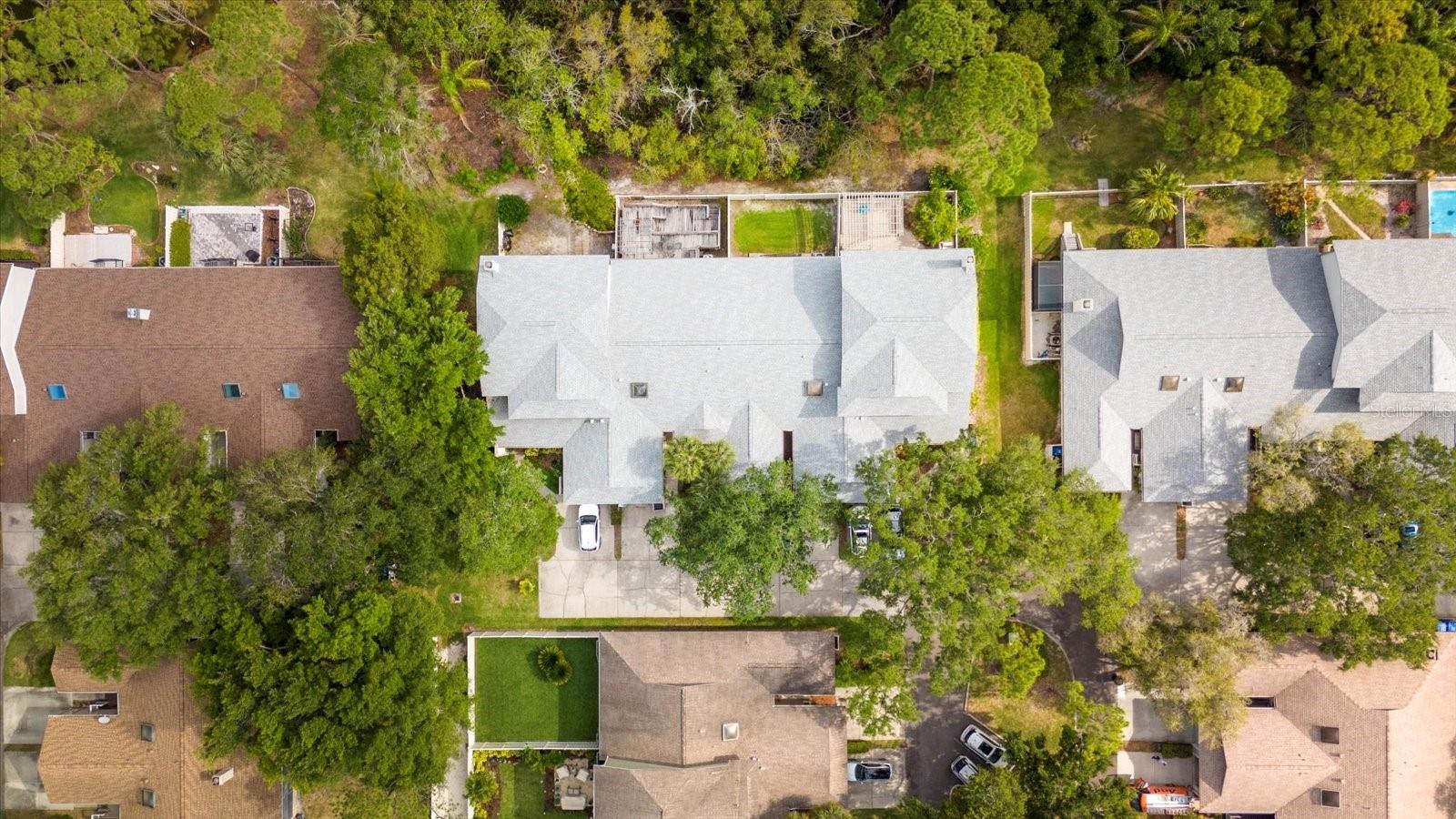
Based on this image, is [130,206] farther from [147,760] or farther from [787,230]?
[787,230]

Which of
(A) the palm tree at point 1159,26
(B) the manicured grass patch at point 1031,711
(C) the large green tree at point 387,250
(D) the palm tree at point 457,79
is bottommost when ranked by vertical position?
(B) the manicured grass patch at point 1031,711

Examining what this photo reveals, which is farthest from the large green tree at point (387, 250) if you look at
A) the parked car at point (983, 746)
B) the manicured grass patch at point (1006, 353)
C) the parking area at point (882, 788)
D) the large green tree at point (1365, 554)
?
the large green tree at point (1365, 554)

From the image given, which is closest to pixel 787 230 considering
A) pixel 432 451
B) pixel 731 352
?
pixel 731 352

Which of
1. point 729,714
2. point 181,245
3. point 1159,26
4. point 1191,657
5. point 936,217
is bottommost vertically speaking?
point 729,714

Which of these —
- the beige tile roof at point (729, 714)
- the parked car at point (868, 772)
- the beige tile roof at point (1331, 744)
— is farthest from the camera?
the parked car at point (868, 772)

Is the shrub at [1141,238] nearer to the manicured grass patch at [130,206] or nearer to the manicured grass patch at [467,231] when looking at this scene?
the manicured grass patch at [467,231]

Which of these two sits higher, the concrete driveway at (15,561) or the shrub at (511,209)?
the shrub at (511,209)

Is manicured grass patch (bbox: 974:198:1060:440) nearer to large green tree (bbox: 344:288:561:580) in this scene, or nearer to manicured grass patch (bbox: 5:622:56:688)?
large green tree (bbox: 344:288:561:580)

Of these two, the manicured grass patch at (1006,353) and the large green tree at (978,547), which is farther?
the manicured grass patch at (1006,353)
